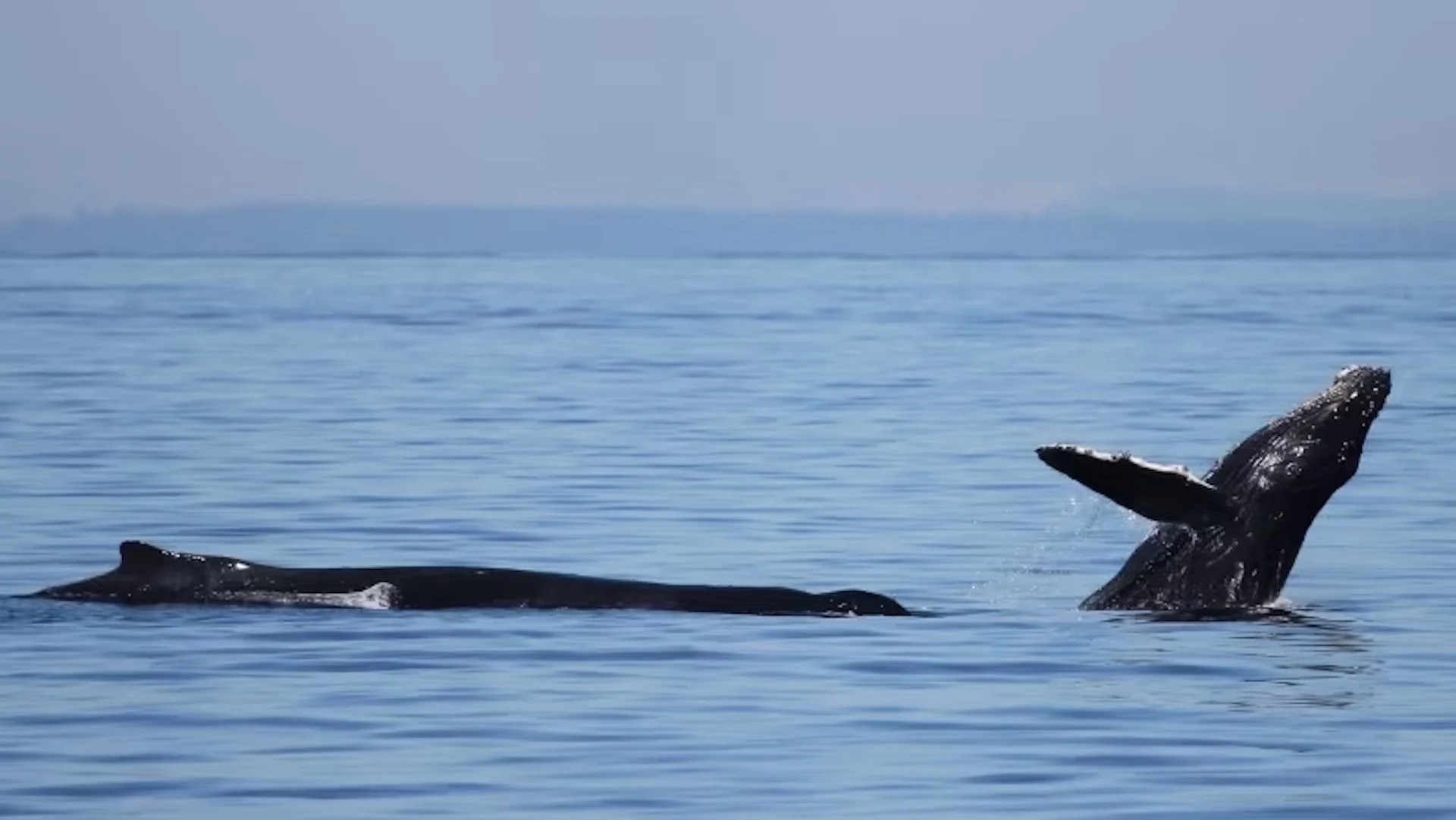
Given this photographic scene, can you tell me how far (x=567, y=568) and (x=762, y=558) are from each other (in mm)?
1569

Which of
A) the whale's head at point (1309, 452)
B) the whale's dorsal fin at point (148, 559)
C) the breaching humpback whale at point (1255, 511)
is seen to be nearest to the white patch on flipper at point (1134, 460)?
the breaching humpback whale at point (1255, 511)

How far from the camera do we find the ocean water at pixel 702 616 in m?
14.2

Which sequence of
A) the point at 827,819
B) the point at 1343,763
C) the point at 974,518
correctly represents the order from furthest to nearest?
the point at 974,518
the point at 1343,763
the point at 827,819

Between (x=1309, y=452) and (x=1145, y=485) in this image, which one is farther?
(x=1309, y=452)

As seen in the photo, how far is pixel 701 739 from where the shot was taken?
49.8 ft

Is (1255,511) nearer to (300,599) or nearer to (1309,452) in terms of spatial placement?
(1309,452)

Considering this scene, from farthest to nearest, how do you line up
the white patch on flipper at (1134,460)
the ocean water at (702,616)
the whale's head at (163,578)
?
the whale's head at (163,578) < the white patch on flipper at (1134,460) < the ocean water at (702,616)

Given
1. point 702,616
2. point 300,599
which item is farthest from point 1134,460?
point 300,599

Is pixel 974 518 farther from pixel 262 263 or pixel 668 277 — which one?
pixel 262 263

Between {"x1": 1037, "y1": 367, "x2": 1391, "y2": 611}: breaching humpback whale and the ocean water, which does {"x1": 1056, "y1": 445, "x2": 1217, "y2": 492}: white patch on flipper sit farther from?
the ocean water

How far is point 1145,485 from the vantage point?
18.2m

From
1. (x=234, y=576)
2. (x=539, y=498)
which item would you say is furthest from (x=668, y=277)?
(x=234, y=576)

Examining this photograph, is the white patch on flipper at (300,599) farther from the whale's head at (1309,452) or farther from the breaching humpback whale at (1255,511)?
the whale's head at (1309,452)

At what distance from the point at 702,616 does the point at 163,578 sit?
3.18m
